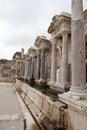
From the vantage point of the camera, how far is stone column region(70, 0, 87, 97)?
4125 mm

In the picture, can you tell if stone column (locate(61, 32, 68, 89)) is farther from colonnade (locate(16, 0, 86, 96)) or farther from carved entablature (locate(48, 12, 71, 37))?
carved entablature (locate(48, 12, 71, 37))

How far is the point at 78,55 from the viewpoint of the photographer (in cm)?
426

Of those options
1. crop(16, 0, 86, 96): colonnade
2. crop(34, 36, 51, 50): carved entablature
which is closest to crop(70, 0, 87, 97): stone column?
crop(16, 0, 86, 96): colonnade

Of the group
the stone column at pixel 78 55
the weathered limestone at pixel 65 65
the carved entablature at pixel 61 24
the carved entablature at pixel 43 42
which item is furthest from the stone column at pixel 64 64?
the stone column at pixel 78 55

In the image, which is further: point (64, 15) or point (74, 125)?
point (64, 15)

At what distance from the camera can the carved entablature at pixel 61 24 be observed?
10.5 metres

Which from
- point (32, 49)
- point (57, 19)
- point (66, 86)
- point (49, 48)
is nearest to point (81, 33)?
point (66, 86)

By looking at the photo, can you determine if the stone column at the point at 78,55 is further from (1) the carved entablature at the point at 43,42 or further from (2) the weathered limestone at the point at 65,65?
(1) the carved entablature at the point at 43,42

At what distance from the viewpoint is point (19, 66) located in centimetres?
3625

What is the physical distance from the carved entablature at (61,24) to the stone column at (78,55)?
612 centimetres

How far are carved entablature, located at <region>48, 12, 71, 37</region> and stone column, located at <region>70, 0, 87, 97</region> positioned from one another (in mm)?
6123

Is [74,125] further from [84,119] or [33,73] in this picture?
[33,73]

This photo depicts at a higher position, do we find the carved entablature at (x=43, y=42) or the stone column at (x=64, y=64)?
the carved entablature at (x=43, y=42)

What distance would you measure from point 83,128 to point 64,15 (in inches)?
339
